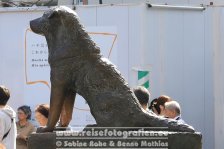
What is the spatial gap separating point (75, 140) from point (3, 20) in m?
5.71

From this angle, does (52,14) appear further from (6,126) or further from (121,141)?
(6,126)

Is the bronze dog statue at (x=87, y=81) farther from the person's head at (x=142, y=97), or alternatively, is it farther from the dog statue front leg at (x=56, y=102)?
the person's head at (x=142, y=97)

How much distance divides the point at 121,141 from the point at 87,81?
1.67 feet

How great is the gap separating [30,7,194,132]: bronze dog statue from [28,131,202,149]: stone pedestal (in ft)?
0.42

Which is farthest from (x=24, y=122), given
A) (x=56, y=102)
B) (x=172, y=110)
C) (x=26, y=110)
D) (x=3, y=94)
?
(x=56, y=102)

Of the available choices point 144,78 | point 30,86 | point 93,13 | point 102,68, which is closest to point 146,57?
point 144,78

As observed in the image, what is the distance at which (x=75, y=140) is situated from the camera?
5387 mm

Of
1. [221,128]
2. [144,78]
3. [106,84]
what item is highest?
[106,84]

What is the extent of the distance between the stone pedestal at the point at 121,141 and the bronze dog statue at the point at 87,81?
0.42ft

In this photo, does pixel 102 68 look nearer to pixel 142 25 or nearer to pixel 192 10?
pixel 142 25

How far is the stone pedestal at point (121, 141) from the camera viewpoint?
5.27 meters

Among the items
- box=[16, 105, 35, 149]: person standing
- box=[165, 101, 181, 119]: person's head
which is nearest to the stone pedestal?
box=[165, 101, 181, 119]: person's head

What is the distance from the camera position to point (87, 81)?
5480mm

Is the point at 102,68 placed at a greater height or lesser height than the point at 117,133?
greater
